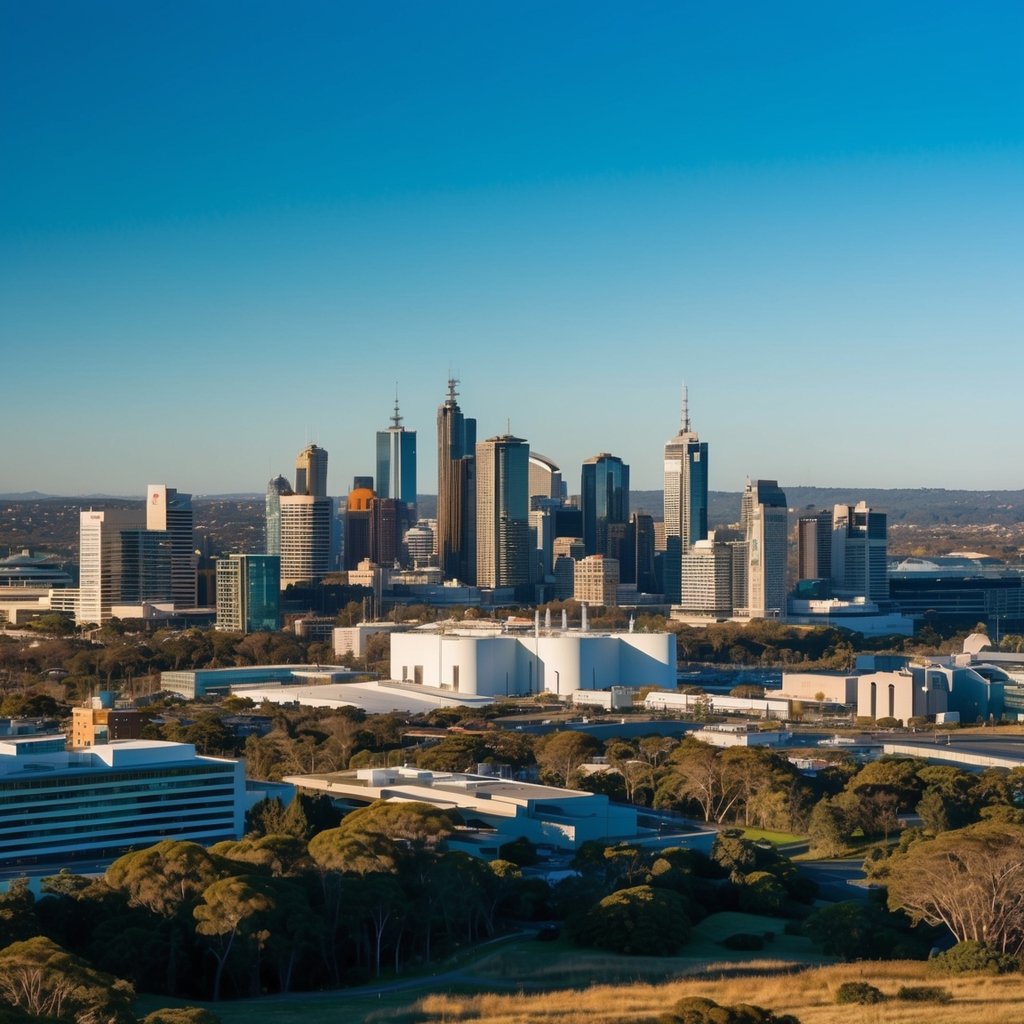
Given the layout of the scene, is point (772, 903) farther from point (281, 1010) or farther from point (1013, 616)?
point (1013, 616)

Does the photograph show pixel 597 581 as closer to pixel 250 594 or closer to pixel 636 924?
pixel 250 594

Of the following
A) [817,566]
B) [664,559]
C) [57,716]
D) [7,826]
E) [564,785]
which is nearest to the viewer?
[7,826]

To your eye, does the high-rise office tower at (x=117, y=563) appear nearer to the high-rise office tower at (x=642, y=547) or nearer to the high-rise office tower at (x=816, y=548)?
the high-rise office tower at (x=642, y=547)

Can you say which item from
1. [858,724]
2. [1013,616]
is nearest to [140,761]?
[858,724]

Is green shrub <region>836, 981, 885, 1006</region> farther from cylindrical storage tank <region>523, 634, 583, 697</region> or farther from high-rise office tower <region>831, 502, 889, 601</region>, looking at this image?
high-rise office tower <region>831, 502, 889, 601</region>

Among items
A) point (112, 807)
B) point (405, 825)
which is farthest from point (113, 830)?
point (405, 825)

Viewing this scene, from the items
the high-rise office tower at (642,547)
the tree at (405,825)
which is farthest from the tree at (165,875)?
the high-rise office tower at (642,547)
